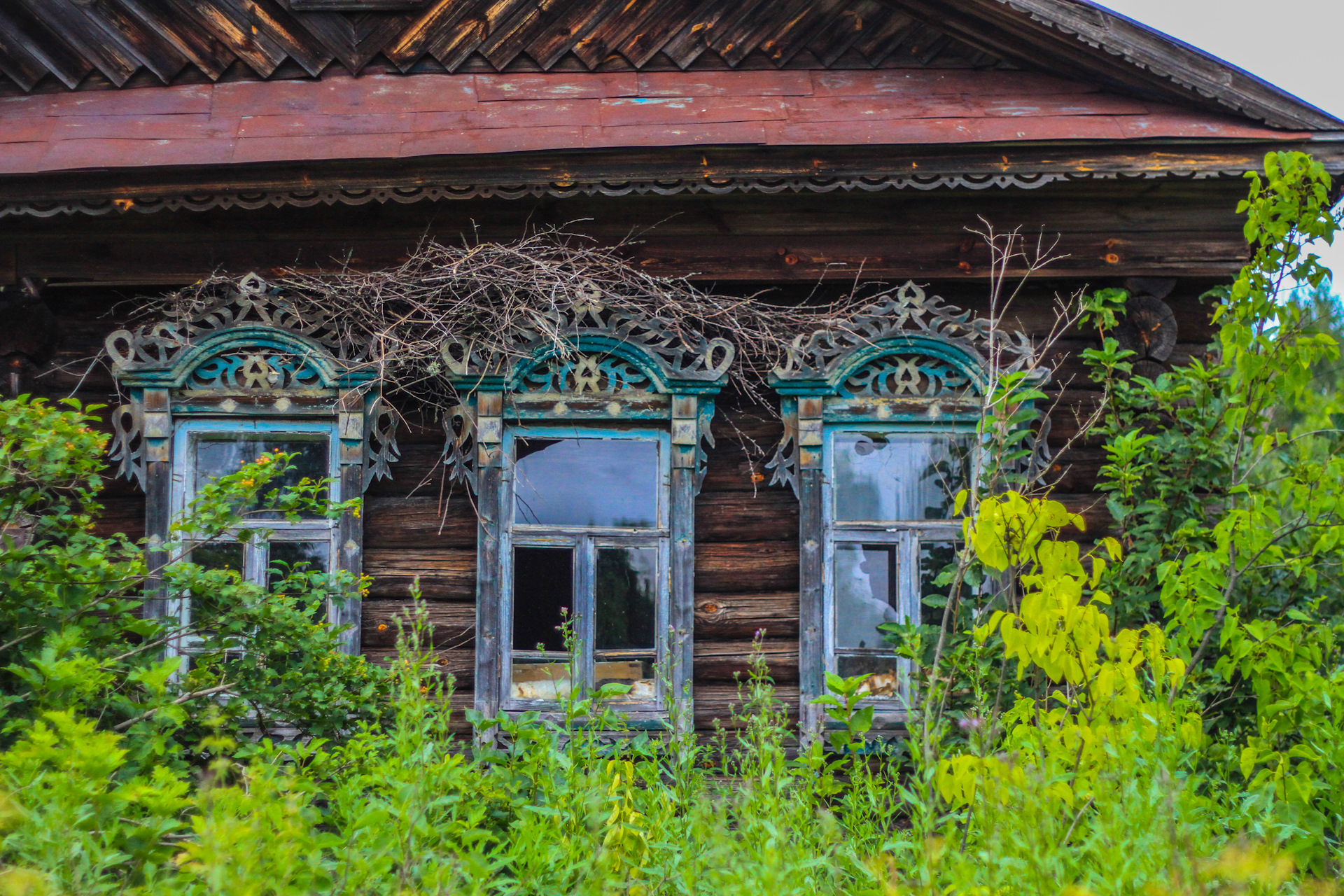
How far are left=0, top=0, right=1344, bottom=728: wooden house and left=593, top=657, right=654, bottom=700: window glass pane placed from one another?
0.04 feet

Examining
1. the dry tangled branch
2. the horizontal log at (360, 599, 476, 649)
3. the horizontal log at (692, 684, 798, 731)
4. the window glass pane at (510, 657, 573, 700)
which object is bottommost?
the horizontal log at (692, 684, 798, 731)

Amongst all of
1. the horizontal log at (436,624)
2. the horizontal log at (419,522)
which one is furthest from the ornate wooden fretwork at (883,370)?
the horizontal log at (436,624)

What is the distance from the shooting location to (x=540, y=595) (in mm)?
4055

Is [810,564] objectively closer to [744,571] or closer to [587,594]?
[744,571]

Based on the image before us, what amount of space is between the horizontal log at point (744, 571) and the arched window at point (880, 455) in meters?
0.08

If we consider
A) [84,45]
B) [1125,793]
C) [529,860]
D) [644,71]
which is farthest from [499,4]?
[1125,793]

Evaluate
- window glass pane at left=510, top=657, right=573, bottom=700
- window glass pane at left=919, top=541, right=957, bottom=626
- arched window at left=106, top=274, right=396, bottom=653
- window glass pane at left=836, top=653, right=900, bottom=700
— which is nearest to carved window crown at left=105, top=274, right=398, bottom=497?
arched window at left=106, top=274, right=396, bottom=653

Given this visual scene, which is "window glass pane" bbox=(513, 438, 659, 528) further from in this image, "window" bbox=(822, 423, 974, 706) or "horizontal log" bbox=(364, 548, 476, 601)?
"window" bbox=(822, 423, 974, 706)

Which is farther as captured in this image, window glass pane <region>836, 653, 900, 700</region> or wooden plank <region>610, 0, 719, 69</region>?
wooden plank <region>610, 0, 719, 69</region>

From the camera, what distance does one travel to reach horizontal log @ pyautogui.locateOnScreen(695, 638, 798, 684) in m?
4.02

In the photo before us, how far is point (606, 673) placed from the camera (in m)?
4.05

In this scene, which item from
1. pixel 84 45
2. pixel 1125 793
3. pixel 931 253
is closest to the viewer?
pixel 1125 793

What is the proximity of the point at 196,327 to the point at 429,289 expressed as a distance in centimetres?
105

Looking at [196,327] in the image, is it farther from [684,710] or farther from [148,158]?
[684,710]
